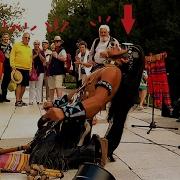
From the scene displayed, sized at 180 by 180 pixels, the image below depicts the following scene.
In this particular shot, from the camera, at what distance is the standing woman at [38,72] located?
1317cm

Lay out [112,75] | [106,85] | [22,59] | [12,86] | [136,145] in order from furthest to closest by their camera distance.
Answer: [12,86] < [22,59] < [136,145] < [112,75] < [106,85]

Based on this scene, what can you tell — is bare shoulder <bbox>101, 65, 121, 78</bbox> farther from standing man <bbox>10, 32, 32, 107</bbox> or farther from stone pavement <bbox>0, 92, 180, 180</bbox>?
standing man <bbox>10, 32, 32, 107</bbox>

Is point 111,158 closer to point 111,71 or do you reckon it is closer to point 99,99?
point 111,71

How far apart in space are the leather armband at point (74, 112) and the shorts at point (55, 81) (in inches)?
340

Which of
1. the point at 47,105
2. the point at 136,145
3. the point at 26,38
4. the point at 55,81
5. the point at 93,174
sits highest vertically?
the point at 26,38

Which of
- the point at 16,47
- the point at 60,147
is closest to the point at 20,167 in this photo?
the point at 60,147

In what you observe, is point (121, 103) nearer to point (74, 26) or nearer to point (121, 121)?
point (121, 121)

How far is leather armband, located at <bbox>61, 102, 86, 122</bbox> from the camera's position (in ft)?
11.0

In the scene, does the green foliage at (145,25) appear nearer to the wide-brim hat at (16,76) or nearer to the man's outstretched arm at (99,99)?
the wide-brim hat at (16,76)

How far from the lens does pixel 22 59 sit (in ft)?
40.7

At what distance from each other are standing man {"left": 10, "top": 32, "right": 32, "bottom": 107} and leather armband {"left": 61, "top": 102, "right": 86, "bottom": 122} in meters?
8.95

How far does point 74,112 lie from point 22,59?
9175 mm
